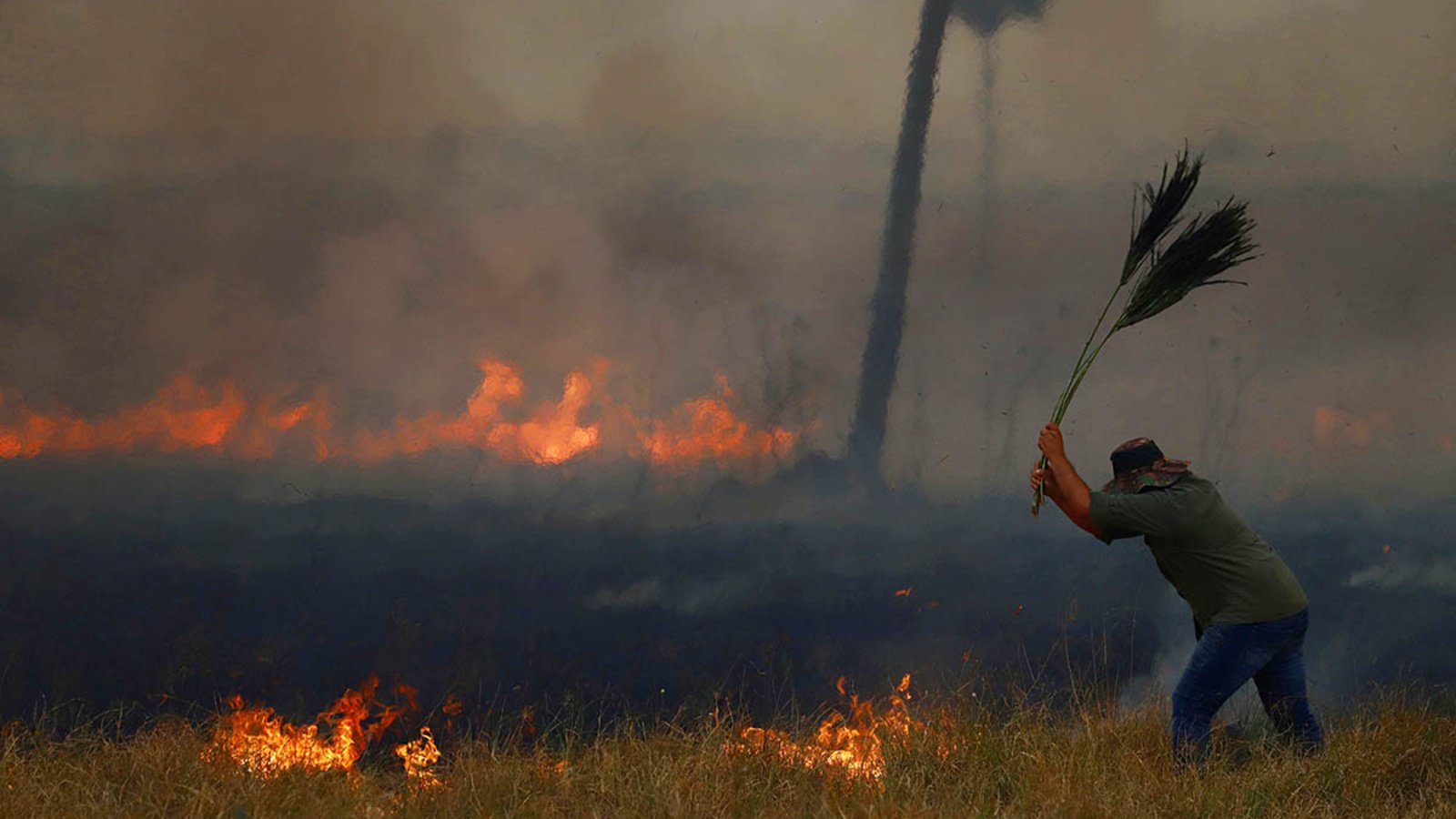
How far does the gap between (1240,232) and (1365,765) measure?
2.45 metres

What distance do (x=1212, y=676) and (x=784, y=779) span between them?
6.26 feet

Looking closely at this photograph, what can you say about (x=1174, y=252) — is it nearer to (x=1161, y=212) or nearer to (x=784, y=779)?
(x=1161, y=212)

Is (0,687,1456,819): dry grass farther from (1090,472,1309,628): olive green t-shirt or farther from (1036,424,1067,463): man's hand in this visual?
(1036,424,1067,463): man's hand

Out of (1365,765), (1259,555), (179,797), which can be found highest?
(1259,555)

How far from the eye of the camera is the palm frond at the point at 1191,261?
5344 millimetres

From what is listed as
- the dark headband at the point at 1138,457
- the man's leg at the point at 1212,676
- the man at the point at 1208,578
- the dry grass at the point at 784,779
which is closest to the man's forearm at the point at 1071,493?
the man at the point at 1208,578

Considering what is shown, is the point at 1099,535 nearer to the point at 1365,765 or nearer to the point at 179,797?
the point at 1365,765

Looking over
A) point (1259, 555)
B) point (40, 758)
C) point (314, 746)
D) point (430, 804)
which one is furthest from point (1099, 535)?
point (40, 758)

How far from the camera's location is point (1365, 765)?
5.02 metres

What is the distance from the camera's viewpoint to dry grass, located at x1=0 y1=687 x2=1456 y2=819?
4.60 meters

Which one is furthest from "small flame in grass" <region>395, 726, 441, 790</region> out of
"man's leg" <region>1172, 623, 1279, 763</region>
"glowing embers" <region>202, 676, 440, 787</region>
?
"man's leg" <region>1172, 623, 1279, 763</region>

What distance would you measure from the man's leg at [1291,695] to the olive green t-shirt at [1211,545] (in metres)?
0.28

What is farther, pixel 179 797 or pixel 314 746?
pixel 314 746

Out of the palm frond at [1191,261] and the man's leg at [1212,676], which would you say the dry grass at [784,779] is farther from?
the palm frond at [1191,261]
